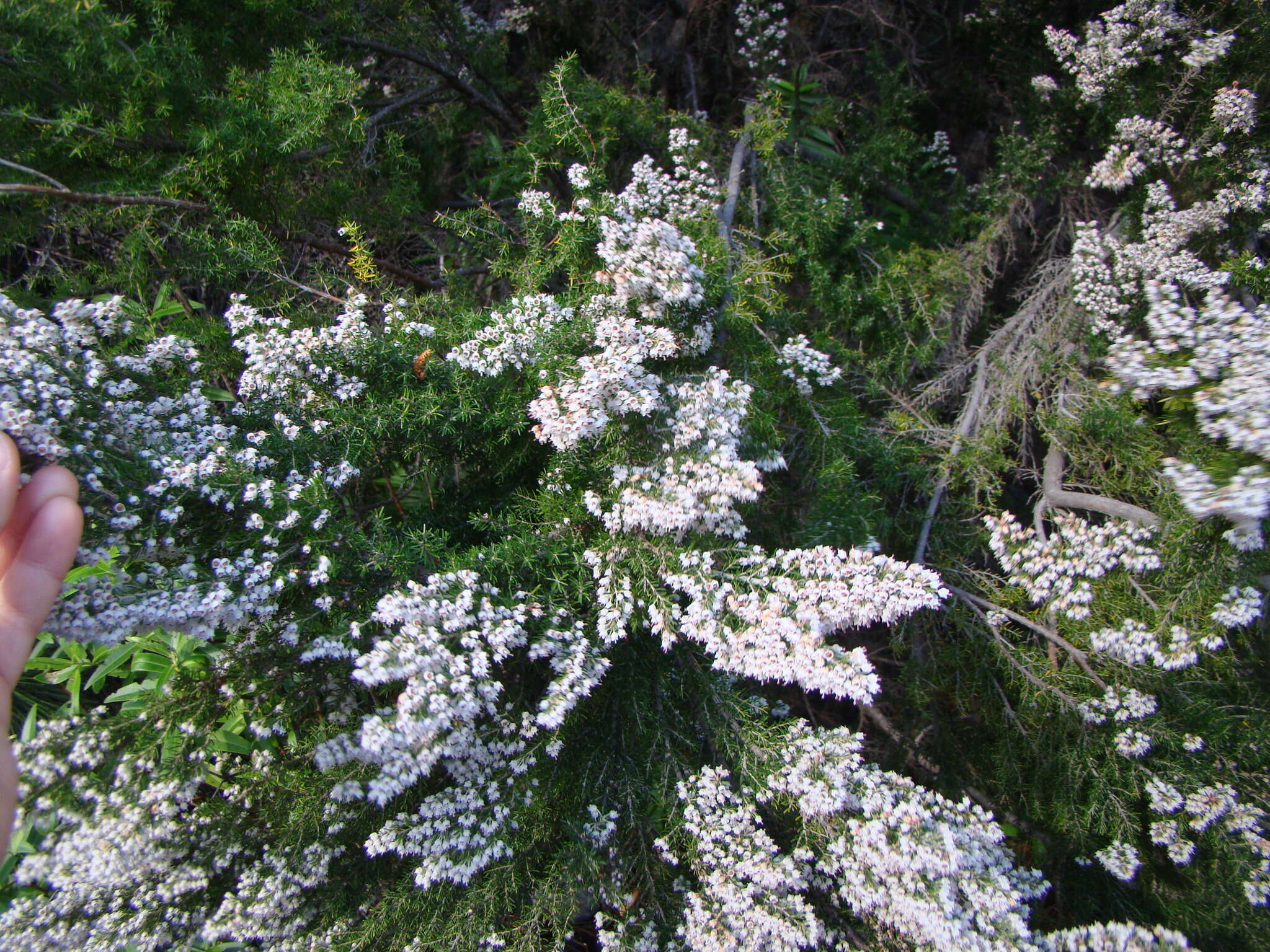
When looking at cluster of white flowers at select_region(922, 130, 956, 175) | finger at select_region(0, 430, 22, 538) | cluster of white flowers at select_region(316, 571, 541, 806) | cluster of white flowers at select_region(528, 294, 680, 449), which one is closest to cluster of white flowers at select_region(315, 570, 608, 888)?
cluster of white flowers at select_region(316, 571, 541, 806)

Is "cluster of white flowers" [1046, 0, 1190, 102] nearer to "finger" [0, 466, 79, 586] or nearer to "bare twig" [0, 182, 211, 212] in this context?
"bare twig" [0, 182, 211, 212]

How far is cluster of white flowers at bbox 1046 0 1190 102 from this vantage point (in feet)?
10.9

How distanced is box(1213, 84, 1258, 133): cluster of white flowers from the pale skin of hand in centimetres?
452

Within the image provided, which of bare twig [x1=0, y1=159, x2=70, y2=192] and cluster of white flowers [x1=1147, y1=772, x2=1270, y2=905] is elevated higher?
bare twig [x1=0, y1=159, x2=70, y2=192]

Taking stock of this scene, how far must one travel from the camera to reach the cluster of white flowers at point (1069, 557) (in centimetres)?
277

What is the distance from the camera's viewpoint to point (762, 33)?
404 centimetres

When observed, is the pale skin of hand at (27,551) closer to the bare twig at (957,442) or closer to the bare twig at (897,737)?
the bare twig at (957,442)

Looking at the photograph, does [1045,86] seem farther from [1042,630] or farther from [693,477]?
[693,477]

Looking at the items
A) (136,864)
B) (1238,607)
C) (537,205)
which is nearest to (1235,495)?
(1238,607)

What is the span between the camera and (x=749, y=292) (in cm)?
295

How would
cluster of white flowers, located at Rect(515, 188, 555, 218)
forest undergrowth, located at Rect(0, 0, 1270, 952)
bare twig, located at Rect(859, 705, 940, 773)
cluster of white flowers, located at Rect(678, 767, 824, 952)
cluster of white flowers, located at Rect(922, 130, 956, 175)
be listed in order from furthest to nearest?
1. cluster of white flowers, located at Rect(922, 130, 956, 175)
2. bare twig, located at Rect(859, 705, 940, 773)
3. cluster of white flowers, located at Rect(515, 188, 555, 218)
4. cluster of white flowers, located at Rect(678, 767, 824, 952)
5. forest undergrowth, located at Rect(0, 0, 1270, 952)

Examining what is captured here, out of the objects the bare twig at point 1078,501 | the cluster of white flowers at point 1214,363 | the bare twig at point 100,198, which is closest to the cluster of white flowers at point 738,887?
the cluster of white flowers at point 1214,363

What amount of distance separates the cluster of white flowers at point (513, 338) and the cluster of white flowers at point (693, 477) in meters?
0.52

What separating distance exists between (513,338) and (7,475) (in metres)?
1.43
